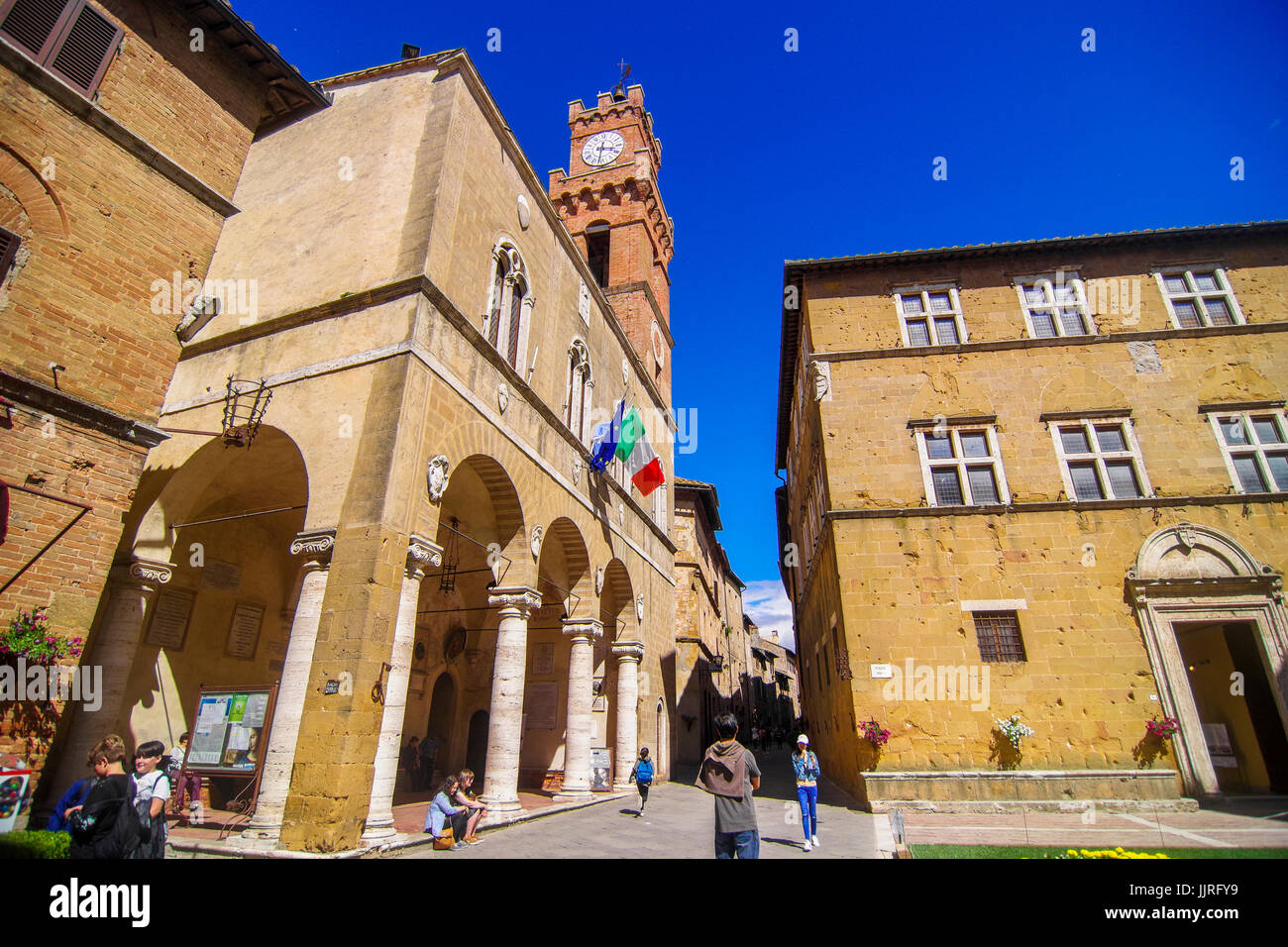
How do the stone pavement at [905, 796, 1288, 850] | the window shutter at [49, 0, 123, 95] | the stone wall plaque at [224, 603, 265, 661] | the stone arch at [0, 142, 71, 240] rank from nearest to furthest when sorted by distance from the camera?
1. the stone arch at [0, 142, 71, 240]
2. the window shutter at [49, 0, 123, 95]
3. the stone pavement at [905, 796, 1288, 850]
4. the stone wall plaque at [224, 603, 265, 661]

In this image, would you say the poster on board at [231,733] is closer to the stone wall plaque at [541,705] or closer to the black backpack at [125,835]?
the black backpack at [125,835]

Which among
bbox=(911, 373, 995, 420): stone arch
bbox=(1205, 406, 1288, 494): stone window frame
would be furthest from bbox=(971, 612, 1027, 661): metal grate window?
bbox=(1205, 406, 1288, 494): stone window frame

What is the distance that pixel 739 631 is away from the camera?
51.3 metres

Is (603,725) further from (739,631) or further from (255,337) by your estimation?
(739,631)

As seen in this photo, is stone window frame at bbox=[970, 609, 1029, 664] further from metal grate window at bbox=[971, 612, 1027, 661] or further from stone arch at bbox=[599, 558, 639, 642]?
stone arch at bbox=[599, 558, 639, 642]

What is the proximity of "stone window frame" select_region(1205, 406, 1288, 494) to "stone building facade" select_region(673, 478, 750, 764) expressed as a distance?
1775 cm

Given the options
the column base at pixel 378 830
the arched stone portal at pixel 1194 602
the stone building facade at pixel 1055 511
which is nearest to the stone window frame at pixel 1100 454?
the stone building facade at pixel 1055 511

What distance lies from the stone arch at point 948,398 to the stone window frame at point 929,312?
A: 1.12 m

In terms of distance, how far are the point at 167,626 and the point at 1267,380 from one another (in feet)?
82.7

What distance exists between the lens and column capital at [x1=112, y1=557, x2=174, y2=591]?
10172 mm

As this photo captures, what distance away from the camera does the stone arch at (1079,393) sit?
50.6 ft

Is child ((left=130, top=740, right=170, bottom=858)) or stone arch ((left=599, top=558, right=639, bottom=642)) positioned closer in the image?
child ((left=130, top=740, right=170, bottom=858))

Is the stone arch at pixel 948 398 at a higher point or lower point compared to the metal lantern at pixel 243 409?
higher

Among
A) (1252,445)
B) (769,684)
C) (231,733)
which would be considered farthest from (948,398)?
(769,684)
